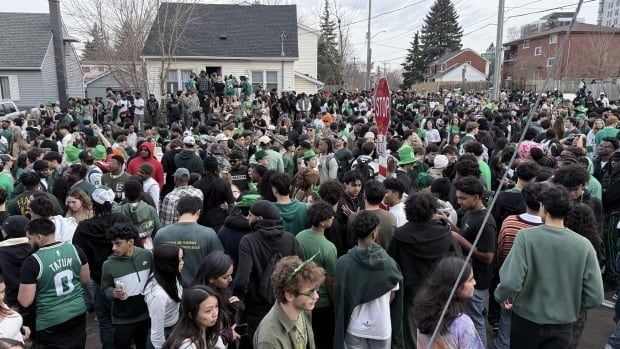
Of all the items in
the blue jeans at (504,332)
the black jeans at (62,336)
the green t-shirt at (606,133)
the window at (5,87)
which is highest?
the window at (5,87)

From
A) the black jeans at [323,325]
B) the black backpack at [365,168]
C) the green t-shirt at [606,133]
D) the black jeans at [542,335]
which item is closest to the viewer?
the black jeans at [542,335]

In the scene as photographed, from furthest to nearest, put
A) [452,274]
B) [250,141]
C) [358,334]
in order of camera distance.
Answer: [250,141], [358,334], [452,274]

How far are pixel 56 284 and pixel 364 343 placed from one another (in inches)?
106

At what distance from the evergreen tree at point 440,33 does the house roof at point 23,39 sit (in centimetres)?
5343

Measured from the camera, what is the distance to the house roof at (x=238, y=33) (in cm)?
2841

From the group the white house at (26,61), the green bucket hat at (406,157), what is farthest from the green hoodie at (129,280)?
the white house at (26,61)

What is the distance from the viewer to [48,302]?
12.8 feet

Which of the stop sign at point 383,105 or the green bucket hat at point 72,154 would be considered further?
the green bucket hat at point 72,154

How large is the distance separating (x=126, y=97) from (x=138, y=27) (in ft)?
10.9

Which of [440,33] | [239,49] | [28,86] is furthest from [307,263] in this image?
[440,33]

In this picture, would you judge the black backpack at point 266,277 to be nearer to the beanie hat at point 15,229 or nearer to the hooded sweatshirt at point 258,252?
the hooded sweatshirt at point 258,252

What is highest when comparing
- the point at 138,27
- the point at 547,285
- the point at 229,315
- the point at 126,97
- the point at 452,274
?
the point at 138,27

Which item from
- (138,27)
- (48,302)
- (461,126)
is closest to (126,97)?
(138,27)

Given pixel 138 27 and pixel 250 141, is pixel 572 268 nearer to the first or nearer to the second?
pixel 250 141
